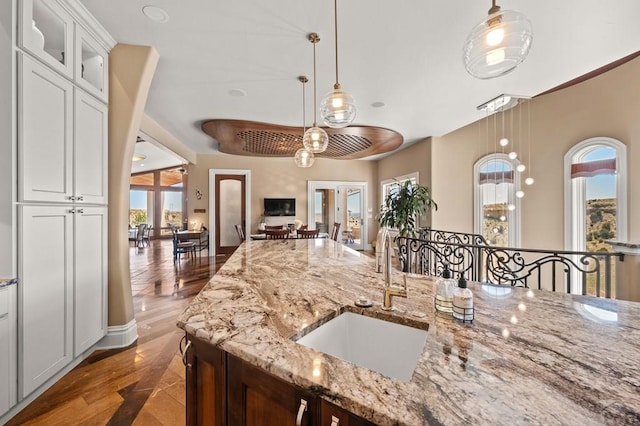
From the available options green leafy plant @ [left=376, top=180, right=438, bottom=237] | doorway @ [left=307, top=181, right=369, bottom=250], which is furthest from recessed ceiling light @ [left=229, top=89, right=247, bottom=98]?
doorway @ [left=307, top=181, right=369, bottom=250]

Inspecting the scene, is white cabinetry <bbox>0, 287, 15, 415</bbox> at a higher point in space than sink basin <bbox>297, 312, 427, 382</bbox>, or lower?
lower

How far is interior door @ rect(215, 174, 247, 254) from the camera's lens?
7.09 metres

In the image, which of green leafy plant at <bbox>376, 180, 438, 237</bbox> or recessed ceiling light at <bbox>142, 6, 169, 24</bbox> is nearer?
recessed ceiling light at <bbox>142, 6, 169, 24</bbox>

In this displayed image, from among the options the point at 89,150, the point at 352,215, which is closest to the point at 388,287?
the point at 89,150

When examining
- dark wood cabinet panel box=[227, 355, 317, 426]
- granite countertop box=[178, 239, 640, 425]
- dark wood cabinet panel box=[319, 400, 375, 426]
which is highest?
granite countertop box=[178, 239, 640, 425]

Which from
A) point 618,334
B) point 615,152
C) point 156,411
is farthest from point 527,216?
point 156,411

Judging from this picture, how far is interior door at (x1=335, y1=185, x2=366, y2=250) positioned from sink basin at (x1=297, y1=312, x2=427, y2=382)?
22.0 feet

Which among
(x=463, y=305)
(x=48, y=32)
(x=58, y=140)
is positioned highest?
(x=48, y=32)

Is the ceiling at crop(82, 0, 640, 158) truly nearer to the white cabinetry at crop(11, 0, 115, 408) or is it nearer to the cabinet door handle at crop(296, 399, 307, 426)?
the white cabinetry at crop(11, 0, 115, 408)

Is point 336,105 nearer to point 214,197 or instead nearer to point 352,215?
point 214,197

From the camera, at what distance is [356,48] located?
2.61m

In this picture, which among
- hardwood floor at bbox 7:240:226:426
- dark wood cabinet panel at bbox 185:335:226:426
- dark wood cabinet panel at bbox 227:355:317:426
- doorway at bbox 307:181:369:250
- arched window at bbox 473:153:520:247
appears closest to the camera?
dark wood cabinet panel at bbox 227:355:317:426

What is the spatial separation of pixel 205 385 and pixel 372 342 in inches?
25.0

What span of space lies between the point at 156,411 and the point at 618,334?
235 centimetres
